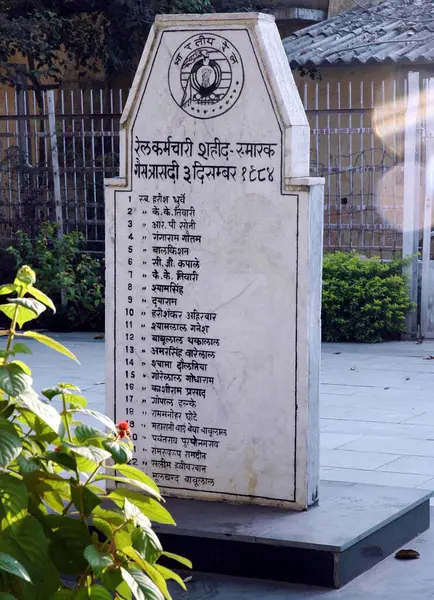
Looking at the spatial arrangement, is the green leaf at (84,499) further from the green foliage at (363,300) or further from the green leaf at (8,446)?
the green foliage at (363,300)

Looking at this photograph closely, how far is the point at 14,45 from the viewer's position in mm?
13570

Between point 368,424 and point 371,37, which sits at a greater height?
point 371,37

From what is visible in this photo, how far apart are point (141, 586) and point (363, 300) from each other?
8.30 m

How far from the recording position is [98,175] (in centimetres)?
1250

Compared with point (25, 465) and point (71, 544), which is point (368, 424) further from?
point (25, 465)

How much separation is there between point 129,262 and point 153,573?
2500mm

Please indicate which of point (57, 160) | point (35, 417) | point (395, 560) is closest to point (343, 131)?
point (57, 160)

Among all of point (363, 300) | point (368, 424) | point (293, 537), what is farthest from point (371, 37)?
point (293, 537)

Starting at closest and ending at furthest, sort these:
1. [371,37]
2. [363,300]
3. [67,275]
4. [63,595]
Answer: [63,595] < [363,300] < [67,275] < [371,37]

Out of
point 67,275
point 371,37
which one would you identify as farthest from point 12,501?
point 371,37

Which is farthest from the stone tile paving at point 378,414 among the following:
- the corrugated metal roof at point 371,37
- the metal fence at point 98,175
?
the corrugated metal roof at point 371,37

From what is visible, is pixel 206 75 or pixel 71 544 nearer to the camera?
pixel 71 544

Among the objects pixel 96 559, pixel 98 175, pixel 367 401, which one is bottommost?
pixel 367 401

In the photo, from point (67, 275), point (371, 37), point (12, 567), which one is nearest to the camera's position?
point (12, 567)
